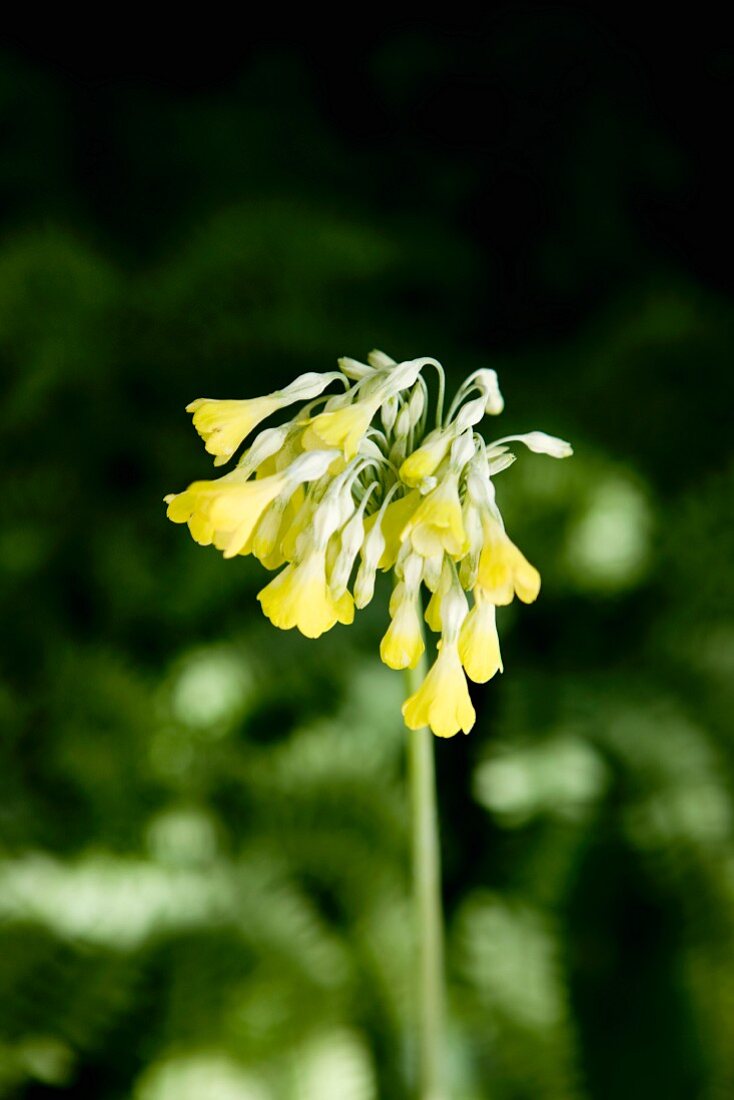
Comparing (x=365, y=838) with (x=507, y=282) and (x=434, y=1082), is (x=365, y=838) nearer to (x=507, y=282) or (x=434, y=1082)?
(x=434, y=1082)

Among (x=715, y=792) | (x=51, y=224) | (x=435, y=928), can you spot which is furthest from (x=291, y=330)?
(x=435, y=928)

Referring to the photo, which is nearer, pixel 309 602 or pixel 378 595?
pixel 309 602

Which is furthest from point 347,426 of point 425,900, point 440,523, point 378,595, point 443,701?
point 378,595

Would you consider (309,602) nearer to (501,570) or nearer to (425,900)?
(501,570)

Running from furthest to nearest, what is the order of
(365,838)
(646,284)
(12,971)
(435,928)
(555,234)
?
(555,234), (646,284), (365,838), (12,971), (435,928)

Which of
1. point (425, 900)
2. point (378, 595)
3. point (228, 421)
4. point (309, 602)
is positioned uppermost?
point (378, 595)

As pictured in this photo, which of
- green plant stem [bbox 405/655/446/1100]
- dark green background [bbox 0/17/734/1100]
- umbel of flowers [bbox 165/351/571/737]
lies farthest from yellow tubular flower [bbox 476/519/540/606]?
dark green background [bbox 0/17/734/1100]
